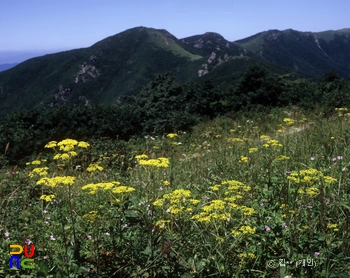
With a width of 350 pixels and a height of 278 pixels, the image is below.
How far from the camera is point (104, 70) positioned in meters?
154

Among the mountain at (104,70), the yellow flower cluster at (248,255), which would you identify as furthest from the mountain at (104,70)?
the yellow flower cluster at (248,255)

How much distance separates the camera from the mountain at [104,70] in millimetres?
127344

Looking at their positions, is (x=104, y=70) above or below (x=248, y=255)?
above

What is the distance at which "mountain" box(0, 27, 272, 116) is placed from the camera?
127 meters

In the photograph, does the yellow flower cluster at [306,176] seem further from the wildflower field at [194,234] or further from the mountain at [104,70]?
the mountain at [104,70]

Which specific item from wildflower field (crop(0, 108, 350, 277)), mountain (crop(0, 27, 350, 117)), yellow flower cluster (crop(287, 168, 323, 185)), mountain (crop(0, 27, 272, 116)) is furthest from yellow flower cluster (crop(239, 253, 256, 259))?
mountain (crop(0, 27, 272, 116))

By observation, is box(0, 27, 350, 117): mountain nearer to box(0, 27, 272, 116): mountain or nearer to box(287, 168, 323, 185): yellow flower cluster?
box(0, 27, 272, 116): mountain

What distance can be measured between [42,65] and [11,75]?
16.2 m

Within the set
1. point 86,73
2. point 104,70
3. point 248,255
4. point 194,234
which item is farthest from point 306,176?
point 104,70

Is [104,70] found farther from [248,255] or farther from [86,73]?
[248,255]

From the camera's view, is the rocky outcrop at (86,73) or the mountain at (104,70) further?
the rocky outcrop at (86,73)

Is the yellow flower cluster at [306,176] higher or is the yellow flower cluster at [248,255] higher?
the yellow flower cluster at [306,176]

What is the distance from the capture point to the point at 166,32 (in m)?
194

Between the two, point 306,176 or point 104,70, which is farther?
point 104,70
